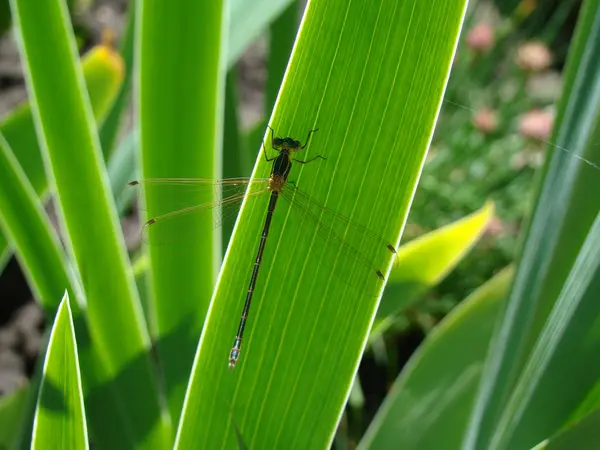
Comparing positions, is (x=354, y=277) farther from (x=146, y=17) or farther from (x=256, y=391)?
(x=146, y=17)

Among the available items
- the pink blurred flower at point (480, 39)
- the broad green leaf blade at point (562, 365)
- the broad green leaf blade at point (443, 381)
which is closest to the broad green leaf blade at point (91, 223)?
the broad green leaf blade at point (443, 381)

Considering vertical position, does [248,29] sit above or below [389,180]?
above

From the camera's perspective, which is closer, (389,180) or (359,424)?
(389,180)

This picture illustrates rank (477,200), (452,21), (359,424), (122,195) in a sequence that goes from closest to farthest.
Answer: (452,21), (122,195), (359,424), (477,200)

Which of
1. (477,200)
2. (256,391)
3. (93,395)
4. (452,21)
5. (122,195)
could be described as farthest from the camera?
(477,200)

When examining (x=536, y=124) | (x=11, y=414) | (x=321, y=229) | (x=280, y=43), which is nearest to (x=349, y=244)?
(x=321, y=229)

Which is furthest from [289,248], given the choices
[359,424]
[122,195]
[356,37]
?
[359,424]

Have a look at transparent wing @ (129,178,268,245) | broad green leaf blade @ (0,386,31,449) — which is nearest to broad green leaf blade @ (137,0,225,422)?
transparent wing @ (129,178,268,245)
